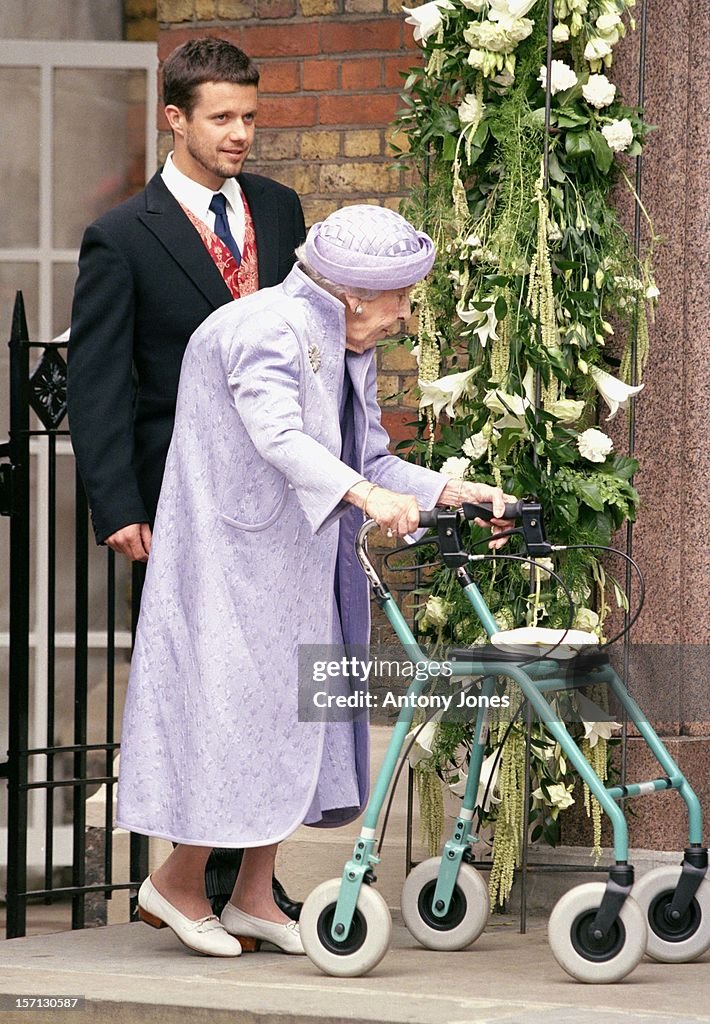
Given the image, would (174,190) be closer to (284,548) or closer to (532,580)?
(284,548)

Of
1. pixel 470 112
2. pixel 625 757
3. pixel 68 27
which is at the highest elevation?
pixel 68 27

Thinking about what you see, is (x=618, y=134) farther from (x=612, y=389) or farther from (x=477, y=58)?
(x=612, y=389)

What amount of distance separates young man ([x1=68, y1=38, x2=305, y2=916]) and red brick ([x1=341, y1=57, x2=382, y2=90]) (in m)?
1.84

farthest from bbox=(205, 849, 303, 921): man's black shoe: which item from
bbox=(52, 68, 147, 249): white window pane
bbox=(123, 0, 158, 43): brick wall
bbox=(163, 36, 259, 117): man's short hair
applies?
bbox=(123, 0, 158, 43): brick wall

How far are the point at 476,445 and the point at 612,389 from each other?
0.34m

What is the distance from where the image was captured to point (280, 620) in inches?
141

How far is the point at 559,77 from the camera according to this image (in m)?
4.09

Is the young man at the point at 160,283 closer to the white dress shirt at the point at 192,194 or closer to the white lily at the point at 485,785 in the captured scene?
the white dress shirt at the point at 192,194

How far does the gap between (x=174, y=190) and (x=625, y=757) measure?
1671 millimetres

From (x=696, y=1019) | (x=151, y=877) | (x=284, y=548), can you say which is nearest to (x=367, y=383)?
(x=284, y=548)

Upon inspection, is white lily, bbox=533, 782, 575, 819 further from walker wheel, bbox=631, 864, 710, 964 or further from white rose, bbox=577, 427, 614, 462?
white rose, bbox=577, 427, 614, 462

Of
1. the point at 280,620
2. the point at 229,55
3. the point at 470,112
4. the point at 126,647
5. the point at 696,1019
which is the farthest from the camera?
the point at 126,647

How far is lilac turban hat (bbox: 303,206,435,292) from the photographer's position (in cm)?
344

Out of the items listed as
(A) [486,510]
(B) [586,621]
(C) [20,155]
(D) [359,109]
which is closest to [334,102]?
(D) [359,109]
